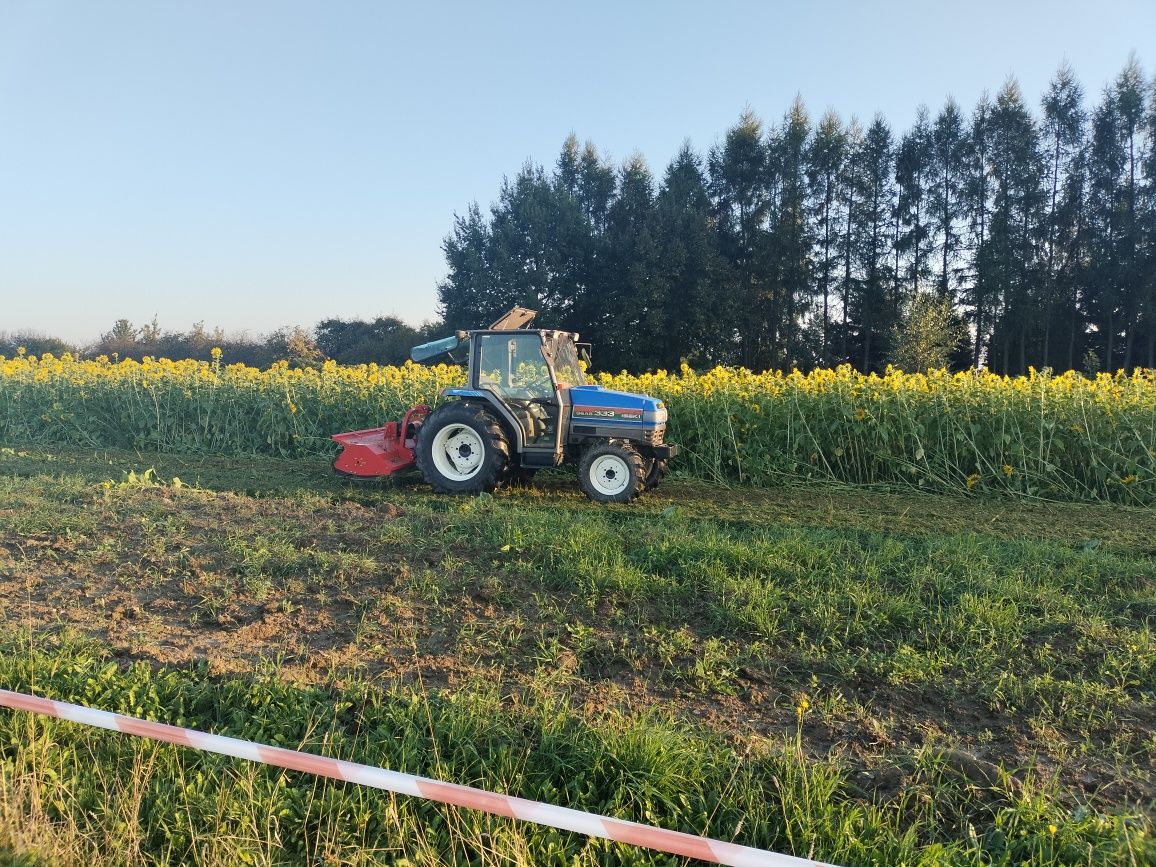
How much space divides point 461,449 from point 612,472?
1.69 m

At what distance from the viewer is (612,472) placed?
306 inches

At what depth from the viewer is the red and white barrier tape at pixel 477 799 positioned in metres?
1.84

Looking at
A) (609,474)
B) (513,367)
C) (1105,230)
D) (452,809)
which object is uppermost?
(1105,230)

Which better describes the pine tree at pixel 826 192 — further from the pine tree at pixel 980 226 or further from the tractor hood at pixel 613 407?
the tractor hood at pixel 613 407

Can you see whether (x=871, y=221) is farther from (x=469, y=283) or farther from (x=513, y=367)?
(x=513, y=367)

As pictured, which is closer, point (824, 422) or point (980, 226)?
point (824, 422)

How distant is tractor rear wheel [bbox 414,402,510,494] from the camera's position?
765 centimetres

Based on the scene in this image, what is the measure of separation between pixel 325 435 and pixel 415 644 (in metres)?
8.54

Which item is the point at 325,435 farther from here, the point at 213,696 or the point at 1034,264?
the point at 1034,264

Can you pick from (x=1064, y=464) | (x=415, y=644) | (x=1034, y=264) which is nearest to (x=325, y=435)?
(x=415, y=644)

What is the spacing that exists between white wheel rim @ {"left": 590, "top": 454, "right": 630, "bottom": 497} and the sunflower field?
6.94 feet

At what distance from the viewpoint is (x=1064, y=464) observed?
8852 mm

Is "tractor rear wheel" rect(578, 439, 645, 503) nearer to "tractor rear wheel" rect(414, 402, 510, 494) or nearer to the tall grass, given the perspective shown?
"tractor rear wheel" rect(414, 402, 510, 494)

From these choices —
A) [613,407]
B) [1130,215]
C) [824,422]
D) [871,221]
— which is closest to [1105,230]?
[1130,215]
